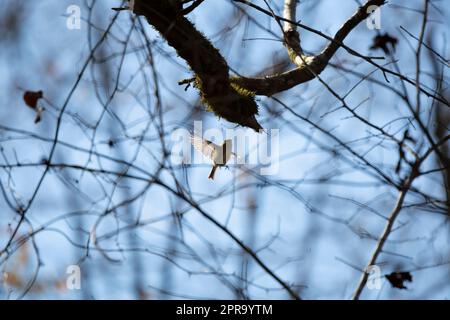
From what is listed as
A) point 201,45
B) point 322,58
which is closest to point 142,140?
point 201,45

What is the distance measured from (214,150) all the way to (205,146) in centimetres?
5

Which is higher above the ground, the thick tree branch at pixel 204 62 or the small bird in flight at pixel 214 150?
the thick tree branch at pixel 204 62

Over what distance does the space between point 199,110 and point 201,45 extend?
319mm

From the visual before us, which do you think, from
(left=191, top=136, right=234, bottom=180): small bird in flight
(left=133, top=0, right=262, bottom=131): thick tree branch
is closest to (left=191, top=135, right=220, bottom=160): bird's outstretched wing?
(left=191, top=136, right=234, bottom=180): small bird in flight

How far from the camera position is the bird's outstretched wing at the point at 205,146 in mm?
3213

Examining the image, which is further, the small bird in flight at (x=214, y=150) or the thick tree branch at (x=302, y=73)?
the thick tree branch at (x=302, y=73)

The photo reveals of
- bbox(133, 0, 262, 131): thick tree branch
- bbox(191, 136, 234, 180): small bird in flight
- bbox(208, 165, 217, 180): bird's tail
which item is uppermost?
bbox(133, 0, 262, 131): thick tree branch

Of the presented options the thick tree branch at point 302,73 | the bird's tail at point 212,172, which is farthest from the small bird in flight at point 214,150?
the thick tree branch at point 302,73

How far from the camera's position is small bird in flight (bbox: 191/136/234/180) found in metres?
3.21

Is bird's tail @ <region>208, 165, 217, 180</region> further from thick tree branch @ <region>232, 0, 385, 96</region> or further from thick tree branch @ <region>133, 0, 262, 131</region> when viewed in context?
thick tree branch @ <region>232, 0, 385, 96</region>

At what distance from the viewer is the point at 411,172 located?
3.02m

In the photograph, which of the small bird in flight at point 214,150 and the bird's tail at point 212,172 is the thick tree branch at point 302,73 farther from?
the bird's tail at point 212,172
